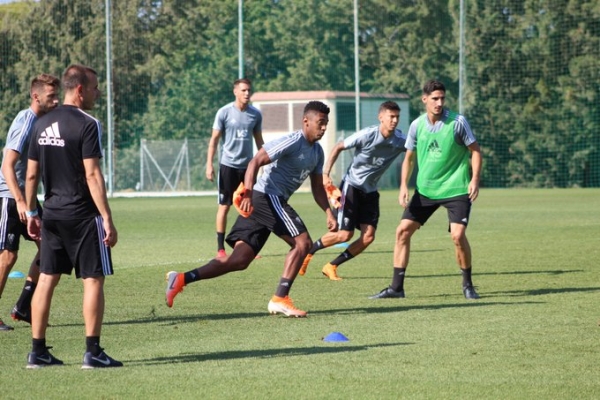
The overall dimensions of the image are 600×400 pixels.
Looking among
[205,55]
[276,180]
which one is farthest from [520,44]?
[276,180]

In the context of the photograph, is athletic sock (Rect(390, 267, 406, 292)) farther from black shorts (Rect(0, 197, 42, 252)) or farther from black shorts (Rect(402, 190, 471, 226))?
black shorts (Rect(0, 197, 42, 252))

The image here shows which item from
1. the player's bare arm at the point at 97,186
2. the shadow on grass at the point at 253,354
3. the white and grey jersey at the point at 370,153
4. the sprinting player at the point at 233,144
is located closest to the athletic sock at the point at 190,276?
the shadow on grass at the point at 253,354

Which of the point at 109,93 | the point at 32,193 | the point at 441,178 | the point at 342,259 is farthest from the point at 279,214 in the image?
the point at 109,93

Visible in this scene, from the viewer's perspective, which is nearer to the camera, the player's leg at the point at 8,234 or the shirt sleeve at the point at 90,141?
the shirt sleeve at the point at 90,141

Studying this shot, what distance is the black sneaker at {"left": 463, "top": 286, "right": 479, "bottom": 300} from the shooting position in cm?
1123

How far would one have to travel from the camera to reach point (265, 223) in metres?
10.3

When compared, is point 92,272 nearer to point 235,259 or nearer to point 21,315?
point 21,315

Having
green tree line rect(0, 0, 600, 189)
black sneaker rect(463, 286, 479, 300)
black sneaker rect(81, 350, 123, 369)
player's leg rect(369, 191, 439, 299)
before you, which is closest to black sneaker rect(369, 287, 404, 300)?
player's leg rect(369, 191, 439, 299)

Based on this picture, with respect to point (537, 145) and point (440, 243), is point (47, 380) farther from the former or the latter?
point (537, 145)

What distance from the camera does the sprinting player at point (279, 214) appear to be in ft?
33.0

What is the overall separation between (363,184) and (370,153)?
41cm

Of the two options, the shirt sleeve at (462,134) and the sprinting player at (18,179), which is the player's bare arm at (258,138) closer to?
the shirt sleeve at (462,134)

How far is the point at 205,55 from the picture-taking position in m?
46.6

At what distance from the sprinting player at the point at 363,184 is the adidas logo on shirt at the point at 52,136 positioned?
5626mm
